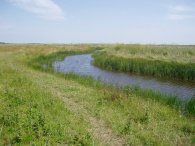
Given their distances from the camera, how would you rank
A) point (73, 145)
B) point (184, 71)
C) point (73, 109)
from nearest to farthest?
point (73, 145)
point (73, 109)
point (184, 71)

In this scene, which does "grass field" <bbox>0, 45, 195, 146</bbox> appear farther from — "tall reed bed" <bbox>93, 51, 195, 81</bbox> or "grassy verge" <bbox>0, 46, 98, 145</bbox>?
"tall reed bed" <bbox>93, 51, 195, 81</bbox>

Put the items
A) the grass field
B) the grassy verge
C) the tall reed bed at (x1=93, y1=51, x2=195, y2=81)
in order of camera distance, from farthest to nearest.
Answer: the tall reed bed at (x1=93, y1=51, x2=195, y2=81) < the grass field < the grassy verge

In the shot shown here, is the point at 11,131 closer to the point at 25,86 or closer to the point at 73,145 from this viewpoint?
the point at 73,145

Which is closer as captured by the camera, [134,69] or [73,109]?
[73,109]

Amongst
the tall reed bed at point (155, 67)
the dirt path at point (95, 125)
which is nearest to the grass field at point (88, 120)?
the dirt path at point (95, 125)

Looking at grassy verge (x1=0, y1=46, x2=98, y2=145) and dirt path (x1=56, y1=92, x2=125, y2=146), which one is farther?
dirt path (x1=56, y1=92, x2=125, y2=146)

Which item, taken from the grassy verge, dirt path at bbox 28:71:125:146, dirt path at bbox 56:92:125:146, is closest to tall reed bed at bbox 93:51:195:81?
dirt path at bbox 28:71:125:146

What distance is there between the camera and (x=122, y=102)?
12.3 meters

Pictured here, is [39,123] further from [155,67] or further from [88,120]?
[155,67]

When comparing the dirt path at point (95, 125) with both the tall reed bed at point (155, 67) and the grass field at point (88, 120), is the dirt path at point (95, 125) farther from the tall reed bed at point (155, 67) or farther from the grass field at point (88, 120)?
the tall reed bed at point (155, 67)

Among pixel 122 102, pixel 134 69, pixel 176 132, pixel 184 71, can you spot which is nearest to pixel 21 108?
pixel 122 102

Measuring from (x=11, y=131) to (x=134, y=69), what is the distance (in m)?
22.3

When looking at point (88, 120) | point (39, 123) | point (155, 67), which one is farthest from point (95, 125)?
point (155, 67)

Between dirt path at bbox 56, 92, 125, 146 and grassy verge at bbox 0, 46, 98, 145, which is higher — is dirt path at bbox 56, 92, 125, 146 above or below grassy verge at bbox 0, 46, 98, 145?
below
